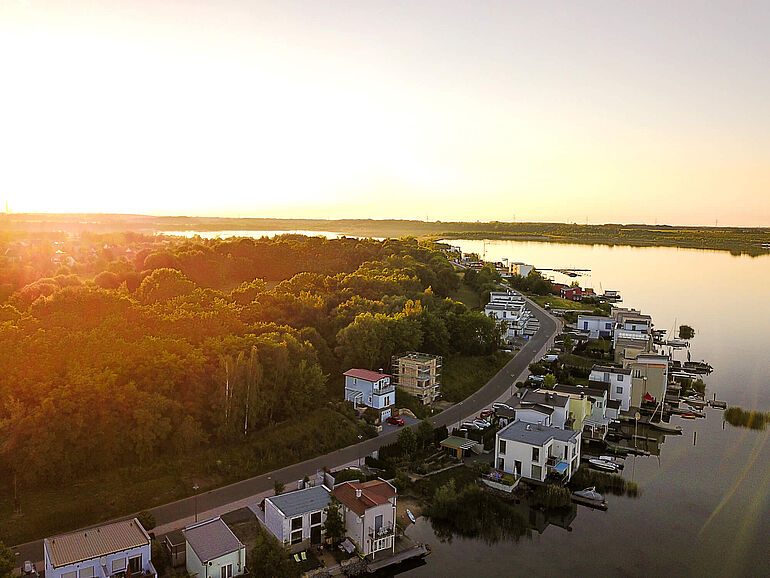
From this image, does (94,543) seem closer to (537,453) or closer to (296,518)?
(296,518)

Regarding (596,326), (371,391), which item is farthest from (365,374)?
(596,326)

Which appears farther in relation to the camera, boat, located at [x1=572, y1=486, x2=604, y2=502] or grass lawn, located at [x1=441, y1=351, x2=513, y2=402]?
grass lawn, located at [x1=441, y1=351, x2=513, y2=402]

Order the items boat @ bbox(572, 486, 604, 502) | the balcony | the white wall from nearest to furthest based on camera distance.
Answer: the white wall < the balcony < boat @ bbox(572, 486, 604, 502)

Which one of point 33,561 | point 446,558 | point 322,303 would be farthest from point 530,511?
point 322,303

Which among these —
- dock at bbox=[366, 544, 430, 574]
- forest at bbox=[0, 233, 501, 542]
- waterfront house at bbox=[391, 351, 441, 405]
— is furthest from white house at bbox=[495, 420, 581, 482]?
waterfront house at bbox=[391, 351, 441, 405]

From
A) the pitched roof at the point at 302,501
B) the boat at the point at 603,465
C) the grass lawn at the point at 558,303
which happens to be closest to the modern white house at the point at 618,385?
the boat at the point at 603,465

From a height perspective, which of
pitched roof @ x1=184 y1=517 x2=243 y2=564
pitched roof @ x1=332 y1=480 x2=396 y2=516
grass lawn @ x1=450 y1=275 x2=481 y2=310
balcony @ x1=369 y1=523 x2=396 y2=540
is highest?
grass lawn @ x1=450 y1=275 x2=481 y2=310

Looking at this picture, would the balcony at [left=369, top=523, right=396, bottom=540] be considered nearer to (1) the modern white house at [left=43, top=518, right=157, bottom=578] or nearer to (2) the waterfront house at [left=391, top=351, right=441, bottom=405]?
(1) the modern white house at [left=43, top=518, right=157, bottom=578]
